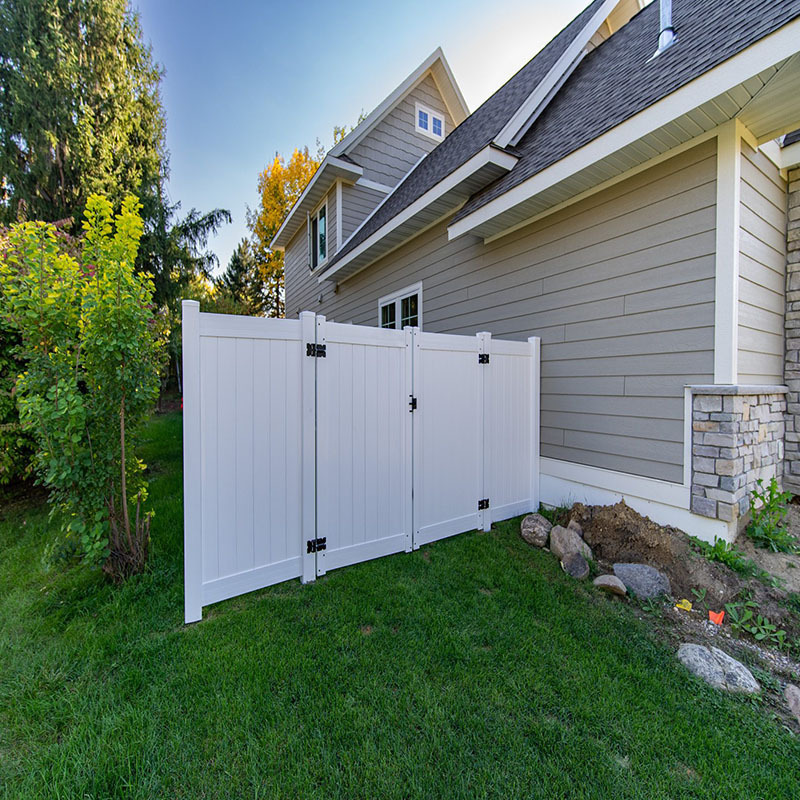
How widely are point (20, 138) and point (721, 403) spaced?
12743 millimetres

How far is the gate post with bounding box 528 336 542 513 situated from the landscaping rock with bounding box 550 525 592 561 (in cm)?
86

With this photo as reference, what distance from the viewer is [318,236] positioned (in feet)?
30.8

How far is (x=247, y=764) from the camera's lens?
4.85ft

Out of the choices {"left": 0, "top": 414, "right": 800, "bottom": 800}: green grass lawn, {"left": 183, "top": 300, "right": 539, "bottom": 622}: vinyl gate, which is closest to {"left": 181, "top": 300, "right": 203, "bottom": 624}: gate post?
{"left": 183, "top": 300, "right": 539, "bottom": 622}: vinyl gate

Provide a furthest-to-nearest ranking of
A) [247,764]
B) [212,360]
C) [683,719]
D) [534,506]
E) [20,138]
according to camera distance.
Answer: [20,138] < [534,506] < [212,360] < [683,719] < [247,764]

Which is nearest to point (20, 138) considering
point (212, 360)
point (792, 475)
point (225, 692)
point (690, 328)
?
point (212, 360)

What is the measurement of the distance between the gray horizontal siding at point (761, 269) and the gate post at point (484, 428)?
193 cm

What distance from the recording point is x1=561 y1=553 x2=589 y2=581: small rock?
289 centimetres

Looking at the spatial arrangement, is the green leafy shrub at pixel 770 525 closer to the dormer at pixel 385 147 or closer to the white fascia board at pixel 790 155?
the white fascia board at pixel 790 155

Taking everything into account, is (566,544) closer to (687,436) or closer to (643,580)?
(643,580)

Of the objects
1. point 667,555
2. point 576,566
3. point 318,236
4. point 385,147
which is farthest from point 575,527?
point 318,236

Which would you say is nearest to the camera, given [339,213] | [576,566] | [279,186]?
[576,566]

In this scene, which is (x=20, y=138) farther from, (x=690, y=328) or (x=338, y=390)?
(x=690, y=328)

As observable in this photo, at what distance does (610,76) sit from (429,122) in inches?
215
